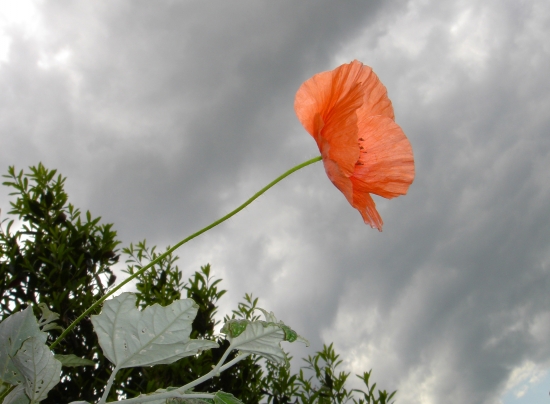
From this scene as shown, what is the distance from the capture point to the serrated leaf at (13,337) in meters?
0.77

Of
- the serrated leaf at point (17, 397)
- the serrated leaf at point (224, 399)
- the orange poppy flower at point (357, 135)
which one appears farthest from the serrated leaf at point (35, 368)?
the orange poppy flower at point (357, 135)

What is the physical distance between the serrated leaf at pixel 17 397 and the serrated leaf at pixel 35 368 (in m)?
0.03

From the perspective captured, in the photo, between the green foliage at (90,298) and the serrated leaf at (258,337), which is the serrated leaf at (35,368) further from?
the green foliage at (90,298)

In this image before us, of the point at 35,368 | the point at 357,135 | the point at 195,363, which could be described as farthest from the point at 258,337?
the point at 195,363

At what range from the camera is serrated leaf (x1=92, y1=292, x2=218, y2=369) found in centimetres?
71

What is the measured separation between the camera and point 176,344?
728 millimetres

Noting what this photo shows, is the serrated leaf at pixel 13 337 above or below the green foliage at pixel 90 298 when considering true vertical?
below

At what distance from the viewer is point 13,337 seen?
78 cm

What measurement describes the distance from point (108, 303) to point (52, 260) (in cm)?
169

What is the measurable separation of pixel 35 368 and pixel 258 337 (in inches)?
12.8

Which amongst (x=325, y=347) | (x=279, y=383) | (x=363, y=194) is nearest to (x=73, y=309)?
(x=279, y=383)

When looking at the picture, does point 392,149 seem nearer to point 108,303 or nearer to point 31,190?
point 108,303

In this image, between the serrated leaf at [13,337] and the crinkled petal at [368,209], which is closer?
the serrated leaf at [13,337]

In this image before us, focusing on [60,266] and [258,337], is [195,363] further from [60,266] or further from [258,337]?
[258,337]
